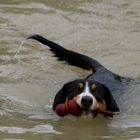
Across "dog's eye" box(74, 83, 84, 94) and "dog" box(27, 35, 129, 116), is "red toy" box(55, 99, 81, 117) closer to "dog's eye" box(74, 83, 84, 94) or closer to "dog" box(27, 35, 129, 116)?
"dog" box(27, 35, 129, 116)

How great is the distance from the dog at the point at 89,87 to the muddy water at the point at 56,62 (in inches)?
7.5

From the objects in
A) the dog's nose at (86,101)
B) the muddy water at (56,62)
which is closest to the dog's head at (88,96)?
the dog's nose at (86,101)

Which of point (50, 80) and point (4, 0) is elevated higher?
point (4, 0)

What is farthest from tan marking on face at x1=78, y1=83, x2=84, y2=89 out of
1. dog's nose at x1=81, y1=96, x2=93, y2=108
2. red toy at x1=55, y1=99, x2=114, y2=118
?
dog's nose at x1=81, y1=96, x2=93, y2=108

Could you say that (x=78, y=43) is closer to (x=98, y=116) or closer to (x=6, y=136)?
(x=98, y=116)

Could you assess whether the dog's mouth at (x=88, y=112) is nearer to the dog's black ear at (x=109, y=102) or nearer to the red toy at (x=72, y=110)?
the red toy at (x=72, y=110)

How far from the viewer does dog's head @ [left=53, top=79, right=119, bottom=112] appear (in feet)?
20.7

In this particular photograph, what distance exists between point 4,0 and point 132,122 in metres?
6.24

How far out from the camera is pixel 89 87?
658 centimetres

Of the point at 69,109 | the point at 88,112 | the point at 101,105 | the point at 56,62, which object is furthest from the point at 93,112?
the point at 56,62

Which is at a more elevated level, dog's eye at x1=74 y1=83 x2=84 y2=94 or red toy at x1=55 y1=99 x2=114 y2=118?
Answer: dog's eye at x1=74 y1=83 x2=84 y2=94

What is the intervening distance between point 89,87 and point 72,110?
0.34 metres

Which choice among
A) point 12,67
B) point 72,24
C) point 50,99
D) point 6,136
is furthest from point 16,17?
point 6,136

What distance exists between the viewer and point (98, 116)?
669 centimetres
